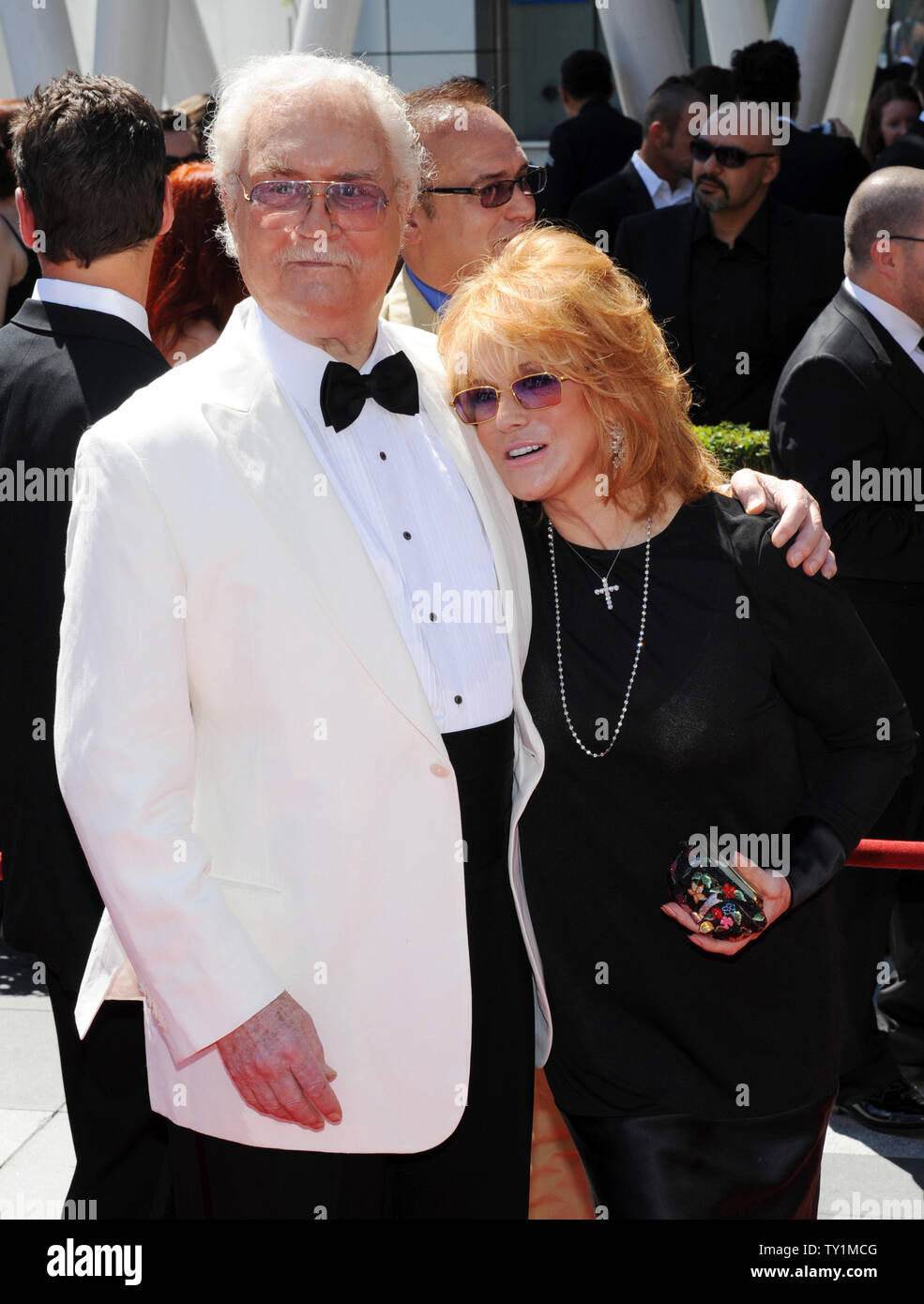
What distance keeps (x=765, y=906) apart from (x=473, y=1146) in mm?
637

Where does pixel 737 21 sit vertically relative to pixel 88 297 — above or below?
above

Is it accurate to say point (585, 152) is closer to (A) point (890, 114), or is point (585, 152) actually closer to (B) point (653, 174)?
(B) point (653, 174)

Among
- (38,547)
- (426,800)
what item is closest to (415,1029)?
(426,800)

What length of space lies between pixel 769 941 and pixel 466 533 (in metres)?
0.85

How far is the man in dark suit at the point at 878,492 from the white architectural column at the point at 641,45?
8400 millimetres

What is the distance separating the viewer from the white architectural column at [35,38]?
1019cm

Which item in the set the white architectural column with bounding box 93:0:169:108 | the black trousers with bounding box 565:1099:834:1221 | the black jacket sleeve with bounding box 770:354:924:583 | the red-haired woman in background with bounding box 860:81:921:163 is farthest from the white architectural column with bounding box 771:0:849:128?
the black trousers with bounding box 565:1099:834:1221

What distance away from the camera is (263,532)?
2.12 metres

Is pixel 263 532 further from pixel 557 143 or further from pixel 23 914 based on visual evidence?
pixel 557 143

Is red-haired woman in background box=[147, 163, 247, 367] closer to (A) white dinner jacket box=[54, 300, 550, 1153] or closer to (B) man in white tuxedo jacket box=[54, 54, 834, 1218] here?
(B) man in white tuxedo jacket box=[54, 54, 834, 1218]

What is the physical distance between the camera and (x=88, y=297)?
2889 millimetres

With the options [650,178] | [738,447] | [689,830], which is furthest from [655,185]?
[689,830]

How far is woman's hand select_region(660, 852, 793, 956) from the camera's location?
2.27 meters

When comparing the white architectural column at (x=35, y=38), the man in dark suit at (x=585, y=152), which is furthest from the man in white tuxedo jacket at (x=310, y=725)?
the white architectural column at (x=35, y=38)
